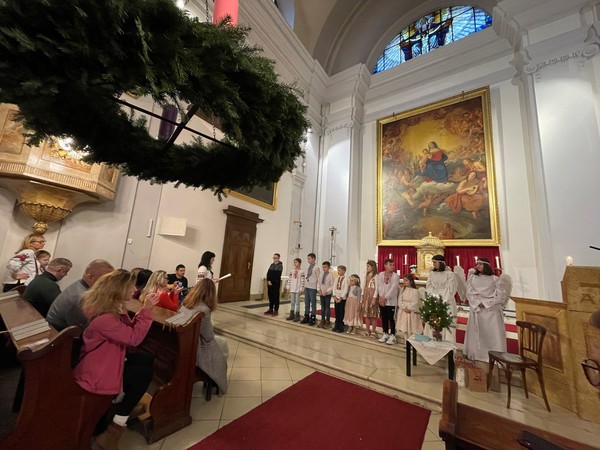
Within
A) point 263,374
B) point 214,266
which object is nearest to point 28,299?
point 263,374

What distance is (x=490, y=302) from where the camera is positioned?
3.68 metres

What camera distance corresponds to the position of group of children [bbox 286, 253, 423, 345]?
4.38 metres

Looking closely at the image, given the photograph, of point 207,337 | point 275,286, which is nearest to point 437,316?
point 207,337

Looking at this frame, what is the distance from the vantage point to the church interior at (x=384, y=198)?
297cm

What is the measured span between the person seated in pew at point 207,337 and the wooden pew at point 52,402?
92 cm

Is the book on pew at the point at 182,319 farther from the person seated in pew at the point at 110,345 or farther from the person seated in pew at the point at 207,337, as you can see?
the person seated in pew at the point at 110,345

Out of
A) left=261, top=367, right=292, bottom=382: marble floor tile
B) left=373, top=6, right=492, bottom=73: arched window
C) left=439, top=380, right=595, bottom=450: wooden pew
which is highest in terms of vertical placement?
left=373, top=6, right=492, bottom=73: arched window

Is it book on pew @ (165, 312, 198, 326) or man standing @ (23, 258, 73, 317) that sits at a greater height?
man standing @ (23, 258, 73, 317)

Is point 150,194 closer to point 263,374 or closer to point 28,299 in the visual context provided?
point 28,299

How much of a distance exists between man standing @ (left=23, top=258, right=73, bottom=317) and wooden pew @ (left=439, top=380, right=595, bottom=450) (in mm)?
3374

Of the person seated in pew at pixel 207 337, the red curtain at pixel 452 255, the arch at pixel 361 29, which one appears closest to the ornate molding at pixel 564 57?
the red curtain at pixel 452 255

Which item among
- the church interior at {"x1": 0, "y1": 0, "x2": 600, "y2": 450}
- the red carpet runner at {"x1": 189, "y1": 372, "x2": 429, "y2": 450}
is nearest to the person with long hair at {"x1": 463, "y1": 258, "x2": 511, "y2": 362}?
the church interior at {"x1": 0, "y1": 0, "x2": 600, "y2": 450}

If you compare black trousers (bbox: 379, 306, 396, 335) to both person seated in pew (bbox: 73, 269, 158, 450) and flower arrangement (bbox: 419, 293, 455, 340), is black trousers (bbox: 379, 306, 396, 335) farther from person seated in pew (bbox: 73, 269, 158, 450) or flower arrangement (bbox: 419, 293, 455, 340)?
person seated in pew (bbox: 73, 269, 158, 450)

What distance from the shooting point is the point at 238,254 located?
7641mm
